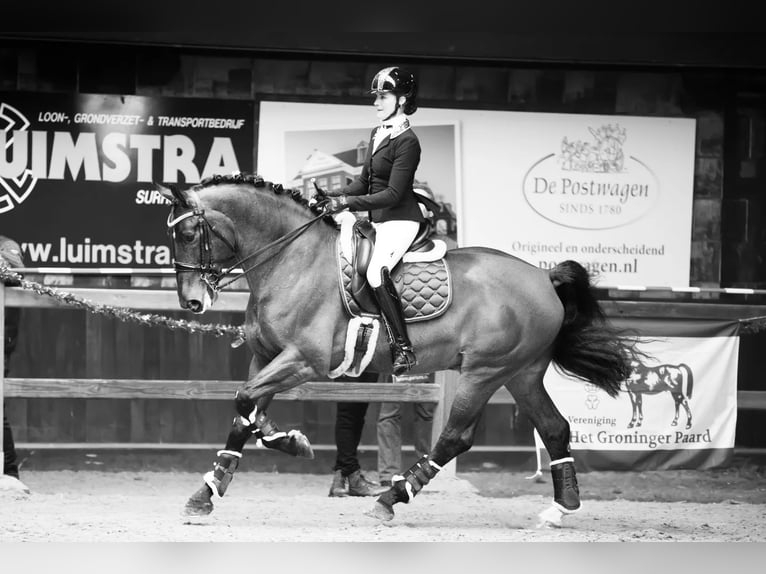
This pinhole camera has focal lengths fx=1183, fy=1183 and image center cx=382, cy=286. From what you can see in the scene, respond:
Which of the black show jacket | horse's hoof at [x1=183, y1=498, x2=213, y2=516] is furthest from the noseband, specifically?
horse's hoof at [x1=183, y1=498, x2=213, y2=516]

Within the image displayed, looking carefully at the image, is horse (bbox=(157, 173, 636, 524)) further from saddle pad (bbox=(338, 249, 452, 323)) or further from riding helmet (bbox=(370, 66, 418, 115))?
riding helmet (bbox=(370, 66, 418, 115))

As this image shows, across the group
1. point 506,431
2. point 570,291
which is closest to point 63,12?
point 570,291

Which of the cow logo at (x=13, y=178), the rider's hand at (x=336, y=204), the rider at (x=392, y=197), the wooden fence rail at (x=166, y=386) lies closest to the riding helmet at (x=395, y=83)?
the rider at (x=392, y=197)

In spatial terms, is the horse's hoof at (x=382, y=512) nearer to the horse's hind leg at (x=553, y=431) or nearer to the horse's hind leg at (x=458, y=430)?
the horse's hind leg at (x=458, y=430)

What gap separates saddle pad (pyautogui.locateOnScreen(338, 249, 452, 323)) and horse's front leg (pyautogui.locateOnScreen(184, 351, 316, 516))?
22.5 inches

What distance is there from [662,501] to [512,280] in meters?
2.66

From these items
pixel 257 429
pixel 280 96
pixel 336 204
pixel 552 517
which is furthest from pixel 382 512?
pixel 280 96

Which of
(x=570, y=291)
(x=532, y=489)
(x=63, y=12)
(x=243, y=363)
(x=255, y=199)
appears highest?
(x=63, y=12)

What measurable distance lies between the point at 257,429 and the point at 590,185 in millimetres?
4323

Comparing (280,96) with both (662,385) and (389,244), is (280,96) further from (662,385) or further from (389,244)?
(662,385)

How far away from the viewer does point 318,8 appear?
9.09 m

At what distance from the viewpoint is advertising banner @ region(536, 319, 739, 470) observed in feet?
30.3

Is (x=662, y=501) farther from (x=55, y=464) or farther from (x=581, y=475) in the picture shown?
(x=55, y=464)

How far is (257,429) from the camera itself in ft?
23.0
